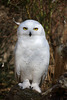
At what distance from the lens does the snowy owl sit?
1.90 meters

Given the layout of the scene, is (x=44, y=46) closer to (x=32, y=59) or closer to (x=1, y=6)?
(x=32, y=59)

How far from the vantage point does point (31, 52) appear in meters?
Answer: 1.94

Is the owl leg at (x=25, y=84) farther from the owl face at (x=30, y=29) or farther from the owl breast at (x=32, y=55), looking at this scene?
the owl face at (x=30, y=29)

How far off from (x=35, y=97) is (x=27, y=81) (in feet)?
1.03

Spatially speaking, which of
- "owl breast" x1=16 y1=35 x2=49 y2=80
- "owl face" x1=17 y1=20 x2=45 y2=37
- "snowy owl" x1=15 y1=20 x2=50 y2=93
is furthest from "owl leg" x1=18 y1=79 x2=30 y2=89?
"owl face" x1=17 y1=20 x2=45 y2=37

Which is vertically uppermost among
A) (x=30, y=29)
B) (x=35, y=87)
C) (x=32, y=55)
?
(x=30, y=29)

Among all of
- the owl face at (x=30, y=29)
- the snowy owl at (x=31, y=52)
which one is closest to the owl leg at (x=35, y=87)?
the snowy owl at (x=31, y=52)

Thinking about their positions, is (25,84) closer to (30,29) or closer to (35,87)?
(35,87)

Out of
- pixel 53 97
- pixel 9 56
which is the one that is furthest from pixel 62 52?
pixel 9 56

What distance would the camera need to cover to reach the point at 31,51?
1.94 metres

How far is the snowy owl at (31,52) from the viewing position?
1.90m

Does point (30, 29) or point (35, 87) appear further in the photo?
point (35, 87)

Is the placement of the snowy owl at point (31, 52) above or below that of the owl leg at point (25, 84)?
above

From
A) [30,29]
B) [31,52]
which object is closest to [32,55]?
[31,52]
